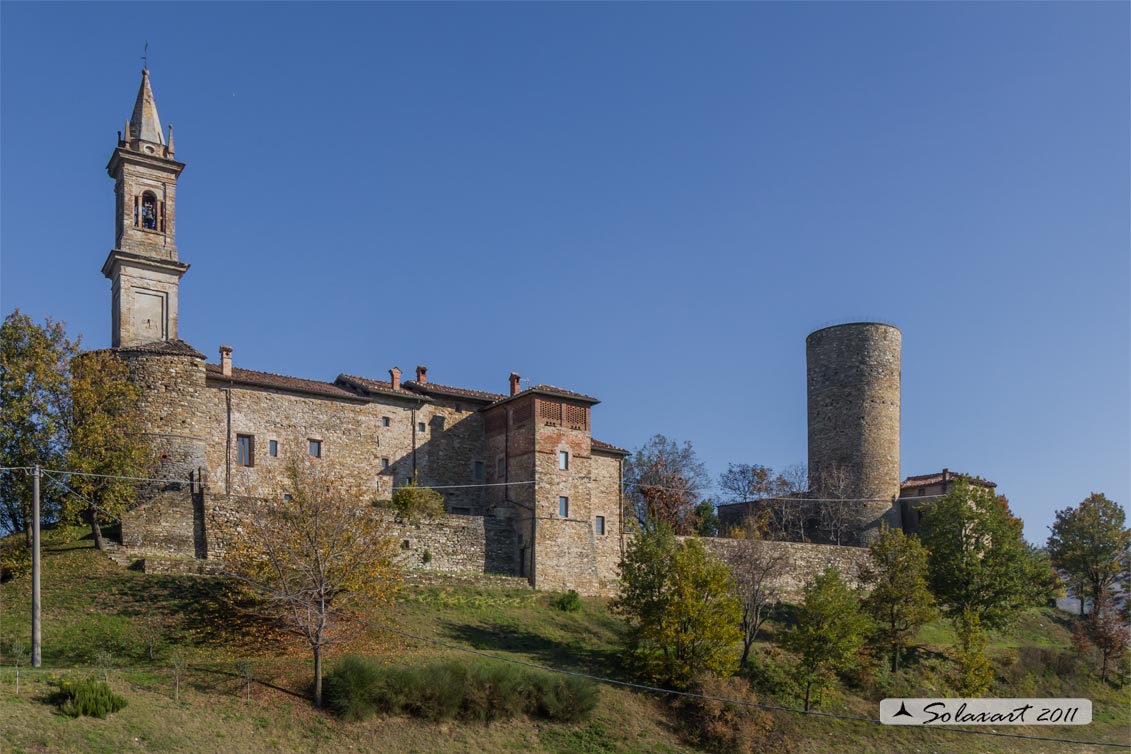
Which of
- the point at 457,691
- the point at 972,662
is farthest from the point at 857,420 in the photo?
the point at 457,691

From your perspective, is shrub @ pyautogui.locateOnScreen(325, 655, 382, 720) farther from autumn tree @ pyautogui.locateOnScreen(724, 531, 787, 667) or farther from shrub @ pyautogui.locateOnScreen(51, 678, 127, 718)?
autumn tree @ pyautogui.locateOnScreen(724, 531, 787, 667)

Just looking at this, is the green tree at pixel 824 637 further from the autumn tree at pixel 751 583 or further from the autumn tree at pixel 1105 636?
the autumn tree at pixel 1105 636

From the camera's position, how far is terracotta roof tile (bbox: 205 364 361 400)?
43.9 metres

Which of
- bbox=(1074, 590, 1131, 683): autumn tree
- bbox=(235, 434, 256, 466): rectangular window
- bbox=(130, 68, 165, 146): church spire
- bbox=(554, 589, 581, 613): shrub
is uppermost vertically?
bbox=(130, 68, 165, 146): church spire

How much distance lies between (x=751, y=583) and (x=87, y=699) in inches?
973

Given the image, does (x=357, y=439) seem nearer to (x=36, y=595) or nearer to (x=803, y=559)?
(x=36, y=595)

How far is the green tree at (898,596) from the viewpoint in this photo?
140 feet

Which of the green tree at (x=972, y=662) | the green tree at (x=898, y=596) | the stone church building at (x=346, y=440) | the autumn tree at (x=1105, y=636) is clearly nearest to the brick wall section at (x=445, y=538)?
the stone church building at (x=346, y=440)

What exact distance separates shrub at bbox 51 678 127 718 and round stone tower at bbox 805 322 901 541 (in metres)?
42.4

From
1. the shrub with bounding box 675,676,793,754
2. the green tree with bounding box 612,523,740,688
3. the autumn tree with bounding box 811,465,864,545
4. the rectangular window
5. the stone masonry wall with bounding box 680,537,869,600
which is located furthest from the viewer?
the autumn tree with bounding box 811,465,864,545

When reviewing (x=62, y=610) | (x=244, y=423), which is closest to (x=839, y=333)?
(x=244, y=423)

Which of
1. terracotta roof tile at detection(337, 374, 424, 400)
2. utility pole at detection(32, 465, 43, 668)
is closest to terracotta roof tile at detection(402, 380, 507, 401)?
terracotta roof tile at detection(337, 374, 424, 400)

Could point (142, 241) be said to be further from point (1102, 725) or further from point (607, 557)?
point (1102, 725)

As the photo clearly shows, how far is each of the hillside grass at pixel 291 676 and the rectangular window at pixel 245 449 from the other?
24.3 ft
